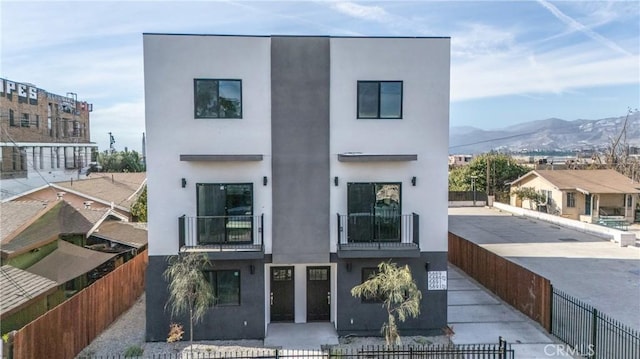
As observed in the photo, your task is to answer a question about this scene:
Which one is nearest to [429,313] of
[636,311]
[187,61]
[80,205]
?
[636,311]

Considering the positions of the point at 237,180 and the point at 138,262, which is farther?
the point at 138,262

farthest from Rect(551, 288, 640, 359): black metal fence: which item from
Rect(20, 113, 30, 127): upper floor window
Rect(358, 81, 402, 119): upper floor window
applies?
Rect(20, 113, 30, 127): upper floor window

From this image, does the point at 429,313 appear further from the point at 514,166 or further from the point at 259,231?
the point at 514,166

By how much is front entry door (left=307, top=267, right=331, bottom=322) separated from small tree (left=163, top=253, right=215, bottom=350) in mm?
3073

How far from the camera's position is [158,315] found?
12719 millimetres

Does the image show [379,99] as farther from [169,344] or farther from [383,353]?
[169,344]

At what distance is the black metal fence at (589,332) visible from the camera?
11.3 m

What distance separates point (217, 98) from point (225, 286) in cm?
551

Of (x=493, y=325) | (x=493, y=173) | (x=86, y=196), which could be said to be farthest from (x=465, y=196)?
(x=86, y=196)

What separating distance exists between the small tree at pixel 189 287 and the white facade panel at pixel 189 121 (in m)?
0.98

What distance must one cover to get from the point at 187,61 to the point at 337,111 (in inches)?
179

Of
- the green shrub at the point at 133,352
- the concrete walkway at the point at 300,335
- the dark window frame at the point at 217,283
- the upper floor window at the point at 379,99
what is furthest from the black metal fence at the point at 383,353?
the upper floor window at the point at 379,99

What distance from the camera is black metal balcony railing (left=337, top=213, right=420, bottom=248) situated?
1298 centimetres

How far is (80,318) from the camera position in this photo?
12000 millimetres
